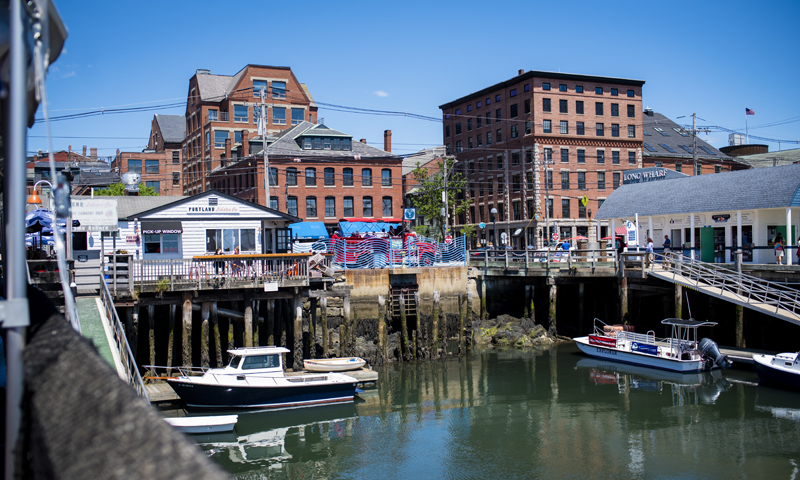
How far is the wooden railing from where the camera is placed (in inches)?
908

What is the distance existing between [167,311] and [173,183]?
64418 mm

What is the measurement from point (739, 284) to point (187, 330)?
23.2 m

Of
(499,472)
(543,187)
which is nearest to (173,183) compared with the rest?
(543,187)

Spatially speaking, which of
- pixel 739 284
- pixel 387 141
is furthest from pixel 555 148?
pixel 739 284

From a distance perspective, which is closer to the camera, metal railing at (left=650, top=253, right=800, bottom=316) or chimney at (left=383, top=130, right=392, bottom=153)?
metal railing at (left=650, top=253, right=800, bottom=316)

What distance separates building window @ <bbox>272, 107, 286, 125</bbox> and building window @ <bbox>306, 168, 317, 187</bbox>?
60.2ft

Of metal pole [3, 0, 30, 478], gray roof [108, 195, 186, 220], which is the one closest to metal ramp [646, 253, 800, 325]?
gray roof [108, 195, 186, 220]

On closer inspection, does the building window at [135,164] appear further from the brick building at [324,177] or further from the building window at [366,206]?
the building window at [366,206]

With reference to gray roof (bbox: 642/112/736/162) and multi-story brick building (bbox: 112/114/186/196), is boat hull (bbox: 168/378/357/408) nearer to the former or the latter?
gray roof (bbox: 642/112/736/162)

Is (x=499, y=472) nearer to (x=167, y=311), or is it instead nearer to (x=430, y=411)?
(x=430, y=411)

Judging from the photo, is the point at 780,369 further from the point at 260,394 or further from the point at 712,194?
the point at 260,394

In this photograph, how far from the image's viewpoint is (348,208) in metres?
59.2

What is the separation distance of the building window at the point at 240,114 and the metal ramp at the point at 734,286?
178ft

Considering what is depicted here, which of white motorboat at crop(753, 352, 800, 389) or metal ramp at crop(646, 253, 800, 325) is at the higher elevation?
metal ramp at crop(646, 253, 800, 325)
